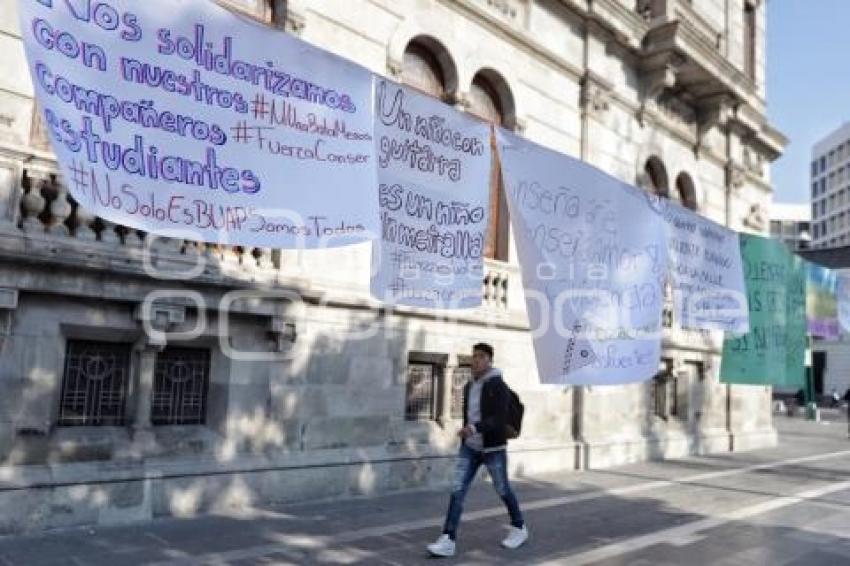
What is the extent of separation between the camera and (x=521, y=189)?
7.48 meters

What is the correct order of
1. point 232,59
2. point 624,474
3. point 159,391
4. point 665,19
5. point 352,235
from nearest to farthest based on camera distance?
point 232,59, point 352,235, point 159,391, point 624,474, point 665,19

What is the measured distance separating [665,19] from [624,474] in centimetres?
903

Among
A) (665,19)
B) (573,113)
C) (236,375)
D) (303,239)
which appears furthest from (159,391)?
(665,19)

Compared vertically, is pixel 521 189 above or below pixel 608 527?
above

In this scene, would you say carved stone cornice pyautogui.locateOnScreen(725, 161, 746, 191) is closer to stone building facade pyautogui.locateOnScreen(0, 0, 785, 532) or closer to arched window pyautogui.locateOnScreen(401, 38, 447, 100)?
stone building facade pyautogui.locateOnScreen(0, 0, 785, 532)

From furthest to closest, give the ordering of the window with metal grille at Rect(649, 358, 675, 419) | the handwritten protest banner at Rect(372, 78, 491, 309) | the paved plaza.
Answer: the window with metal grille at Rect(649, 358, 675, 419) < the paved plaza < the handwritten protest banner at Rect(372, 78, 491, 309)

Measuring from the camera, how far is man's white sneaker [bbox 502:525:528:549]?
23.9 feet

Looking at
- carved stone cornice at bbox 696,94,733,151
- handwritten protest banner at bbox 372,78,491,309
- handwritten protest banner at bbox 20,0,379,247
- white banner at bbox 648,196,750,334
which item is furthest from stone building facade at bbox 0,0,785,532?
white banner at bbox 648,196,750,334

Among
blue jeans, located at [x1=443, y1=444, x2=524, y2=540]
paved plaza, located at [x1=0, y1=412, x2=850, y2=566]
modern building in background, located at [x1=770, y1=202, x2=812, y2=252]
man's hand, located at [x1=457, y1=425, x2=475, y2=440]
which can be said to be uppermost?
modern building in background, located at [x1=770, y1=202, x2=812, y2=252]

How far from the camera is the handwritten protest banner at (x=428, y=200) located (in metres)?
6.62

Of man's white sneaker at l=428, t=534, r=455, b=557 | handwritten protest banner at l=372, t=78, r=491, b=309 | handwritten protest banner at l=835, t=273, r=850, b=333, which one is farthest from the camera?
handwritten protest banner at l=835, t=273, r=850, b=333

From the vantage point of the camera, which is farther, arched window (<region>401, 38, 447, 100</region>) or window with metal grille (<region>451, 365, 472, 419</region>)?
window with metal grille (<region>451, 365, 472, 419</region>)

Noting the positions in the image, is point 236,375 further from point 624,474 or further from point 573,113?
point 573,113

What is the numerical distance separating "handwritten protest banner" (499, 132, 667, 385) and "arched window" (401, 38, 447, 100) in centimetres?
388
